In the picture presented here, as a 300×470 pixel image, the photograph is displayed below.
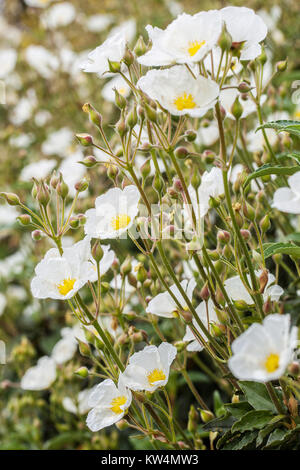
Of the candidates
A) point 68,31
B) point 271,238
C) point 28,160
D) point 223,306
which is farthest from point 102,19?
point 223,306

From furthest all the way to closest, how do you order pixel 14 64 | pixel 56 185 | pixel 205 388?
1. pixel 14 64
2. pixel 205 388
3. pixel 56 185

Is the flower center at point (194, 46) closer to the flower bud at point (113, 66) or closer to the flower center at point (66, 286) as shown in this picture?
the flower bud at point (113, 66)

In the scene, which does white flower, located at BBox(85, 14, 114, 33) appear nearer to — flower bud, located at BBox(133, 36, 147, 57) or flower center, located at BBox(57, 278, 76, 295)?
flower bud, located at BBox(133, 36, 147, 57)

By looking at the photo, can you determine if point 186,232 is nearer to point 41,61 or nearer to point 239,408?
point 239,408

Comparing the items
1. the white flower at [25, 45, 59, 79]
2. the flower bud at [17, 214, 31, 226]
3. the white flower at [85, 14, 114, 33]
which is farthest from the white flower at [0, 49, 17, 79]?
the flower bud at [17, 214, 31, 226]

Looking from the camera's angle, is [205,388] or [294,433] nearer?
[294,433]

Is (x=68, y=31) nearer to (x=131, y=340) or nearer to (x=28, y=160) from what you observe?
(x=28, y=160)

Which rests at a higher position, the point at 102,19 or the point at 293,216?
the point at 102,19

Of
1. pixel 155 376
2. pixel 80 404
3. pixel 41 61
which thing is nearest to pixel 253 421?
pixel 155 376
